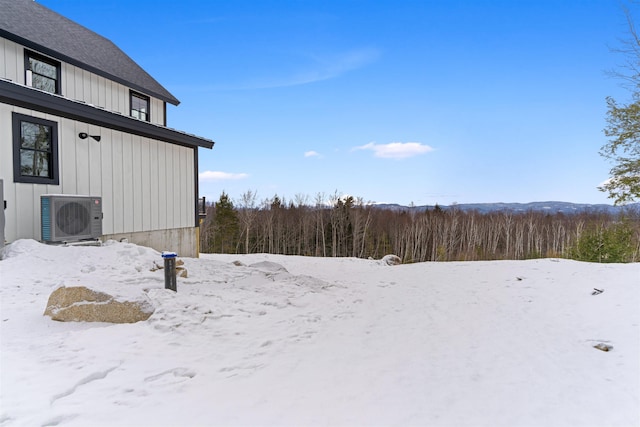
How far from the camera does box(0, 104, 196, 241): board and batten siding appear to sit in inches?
254

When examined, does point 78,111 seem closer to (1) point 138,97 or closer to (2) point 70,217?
(2) point 70,217

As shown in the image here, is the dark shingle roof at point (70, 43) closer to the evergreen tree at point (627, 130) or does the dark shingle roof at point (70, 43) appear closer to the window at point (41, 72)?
the window at point (41, 72)

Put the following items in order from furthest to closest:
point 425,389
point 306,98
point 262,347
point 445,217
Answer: point 445,217 < point 306,98 < point 262,347 < point 425,389

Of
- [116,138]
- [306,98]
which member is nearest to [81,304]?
[116,138]

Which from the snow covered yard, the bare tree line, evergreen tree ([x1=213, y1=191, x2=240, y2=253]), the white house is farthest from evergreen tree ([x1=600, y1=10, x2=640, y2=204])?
evergreen tree ([x1=213, y1=191, x2=240, y2=253])

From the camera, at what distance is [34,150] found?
6.82 m

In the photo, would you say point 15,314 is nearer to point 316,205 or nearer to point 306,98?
point 306,98

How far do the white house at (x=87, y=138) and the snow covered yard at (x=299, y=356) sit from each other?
161 centimetres

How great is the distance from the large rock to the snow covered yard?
117 millimetres

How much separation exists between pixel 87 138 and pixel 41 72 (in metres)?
2.14

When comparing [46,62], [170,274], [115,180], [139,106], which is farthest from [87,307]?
[139,106]

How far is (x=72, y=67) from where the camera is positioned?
867 cm

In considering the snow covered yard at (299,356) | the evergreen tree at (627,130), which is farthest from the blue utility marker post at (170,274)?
the evergreen tree at (627,130)

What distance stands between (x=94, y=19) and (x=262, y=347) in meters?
14.6
